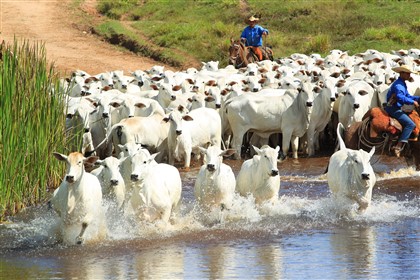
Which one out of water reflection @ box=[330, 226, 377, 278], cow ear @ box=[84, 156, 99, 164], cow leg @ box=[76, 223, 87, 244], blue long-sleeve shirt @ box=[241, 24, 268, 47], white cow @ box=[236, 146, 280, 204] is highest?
blue long-sleeve shirt @ box=[241, 24, 268, 47]

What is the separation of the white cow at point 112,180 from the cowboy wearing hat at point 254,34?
15262 mm

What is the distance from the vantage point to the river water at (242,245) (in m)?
11.2

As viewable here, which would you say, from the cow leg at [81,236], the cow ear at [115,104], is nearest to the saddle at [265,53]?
the cow ear at [115,104]

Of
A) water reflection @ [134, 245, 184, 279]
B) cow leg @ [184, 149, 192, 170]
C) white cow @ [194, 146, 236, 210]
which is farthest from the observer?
cow leg @ [184, 149, 192, 170]

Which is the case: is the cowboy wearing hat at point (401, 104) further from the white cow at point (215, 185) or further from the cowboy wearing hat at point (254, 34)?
the cowboy wearing hat at point (254, 34)

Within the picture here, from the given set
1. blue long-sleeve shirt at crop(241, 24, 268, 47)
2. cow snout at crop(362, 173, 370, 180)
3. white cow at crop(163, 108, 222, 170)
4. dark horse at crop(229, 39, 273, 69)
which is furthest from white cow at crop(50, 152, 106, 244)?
dark horse at crop(229, 39, 273, 69)

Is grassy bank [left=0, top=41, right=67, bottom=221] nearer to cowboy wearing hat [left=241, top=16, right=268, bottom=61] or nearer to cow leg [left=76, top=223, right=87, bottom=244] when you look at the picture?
cow leg [left=76, top=223, right=87, bottom=244]

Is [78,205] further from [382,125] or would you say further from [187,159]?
[187,159]

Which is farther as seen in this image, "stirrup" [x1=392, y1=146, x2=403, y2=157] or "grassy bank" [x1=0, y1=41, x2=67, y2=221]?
A: "stirrup" [x1=392, y1=146, x2=403, y2=157]

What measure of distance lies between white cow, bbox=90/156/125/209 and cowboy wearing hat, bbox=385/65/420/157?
211 inches

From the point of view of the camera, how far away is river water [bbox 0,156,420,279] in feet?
36.7

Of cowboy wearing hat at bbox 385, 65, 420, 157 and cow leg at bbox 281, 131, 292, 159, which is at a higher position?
cowboy wearing hat at bbox 385, 65, 420, 157

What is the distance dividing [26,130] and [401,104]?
622cm

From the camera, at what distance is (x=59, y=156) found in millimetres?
12266
